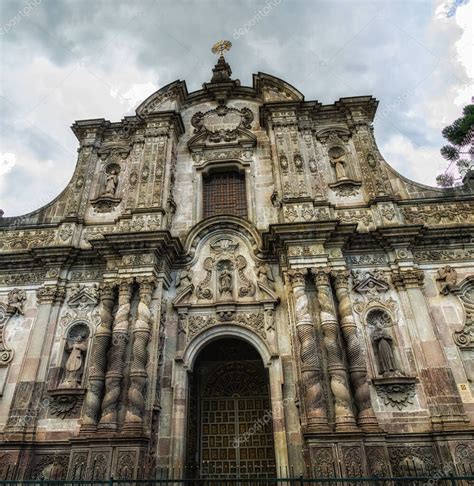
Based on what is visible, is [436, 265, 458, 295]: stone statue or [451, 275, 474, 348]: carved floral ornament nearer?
[451, 275, 474, 348]: carved floral ornament

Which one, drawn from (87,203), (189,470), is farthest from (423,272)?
(87,203)

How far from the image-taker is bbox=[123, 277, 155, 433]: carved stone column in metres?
8.31

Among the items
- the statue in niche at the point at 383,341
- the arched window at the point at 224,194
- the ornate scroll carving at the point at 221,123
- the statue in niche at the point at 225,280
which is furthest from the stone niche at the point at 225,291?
Answer: the ornate scroll carving at the point at 221,123

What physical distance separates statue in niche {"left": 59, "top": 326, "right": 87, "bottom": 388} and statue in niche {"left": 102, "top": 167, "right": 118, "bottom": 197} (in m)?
4.78

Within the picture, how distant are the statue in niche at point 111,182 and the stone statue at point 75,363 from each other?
5041 millimetres

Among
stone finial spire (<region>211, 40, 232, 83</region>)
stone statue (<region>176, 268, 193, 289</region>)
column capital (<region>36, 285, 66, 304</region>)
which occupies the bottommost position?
column capital (<region>36, 285, 66, 304</region>)

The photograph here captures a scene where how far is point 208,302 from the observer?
10492 millimetres

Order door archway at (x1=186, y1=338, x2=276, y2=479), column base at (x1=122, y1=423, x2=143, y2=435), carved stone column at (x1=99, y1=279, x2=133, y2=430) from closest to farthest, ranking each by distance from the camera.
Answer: column base at (x1=122, y1=423, x2=143, y2=435), carved stone column at (x1=99, y1=279, x2=133, y2=430), door archway at (x1=186, y1=338, x2=276, y2=479)

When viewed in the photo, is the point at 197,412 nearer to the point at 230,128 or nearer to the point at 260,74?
the point at 230,128

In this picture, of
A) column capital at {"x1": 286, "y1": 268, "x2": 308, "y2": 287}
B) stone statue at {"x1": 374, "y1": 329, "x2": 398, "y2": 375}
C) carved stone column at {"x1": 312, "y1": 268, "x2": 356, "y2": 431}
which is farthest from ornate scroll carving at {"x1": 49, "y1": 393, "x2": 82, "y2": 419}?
stone statue at {"x1": 374, "y1": 329, "x2": 398, "y2": 375}

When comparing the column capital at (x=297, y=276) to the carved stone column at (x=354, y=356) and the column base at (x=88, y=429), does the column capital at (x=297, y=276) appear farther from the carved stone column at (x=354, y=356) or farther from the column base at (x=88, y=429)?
the column base at (x=88, y=429)

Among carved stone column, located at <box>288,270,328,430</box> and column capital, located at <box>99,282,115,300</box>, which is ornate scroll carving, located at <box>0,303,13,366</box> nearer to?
column capital, located at <box>99,282,115,300</box>

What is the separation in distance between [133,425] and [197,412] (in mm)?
2315

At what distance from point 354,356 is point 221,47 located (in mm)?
14045
